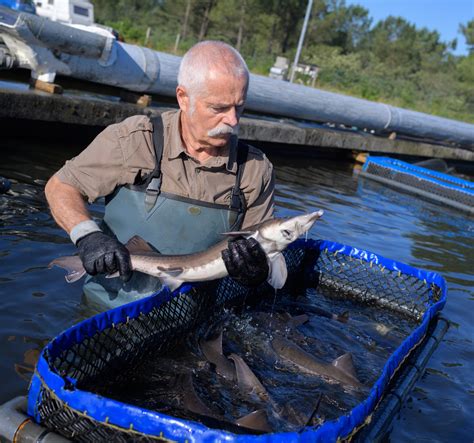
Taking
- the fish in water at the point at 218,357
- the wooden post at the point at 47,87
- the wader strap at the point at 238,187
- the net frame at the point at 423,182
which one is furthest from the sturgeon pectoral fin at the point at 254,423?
the net frame at the point at 423,182

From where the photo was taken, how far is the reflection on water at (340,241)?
371 centimetres

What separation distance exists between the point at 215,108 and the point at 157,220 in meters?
0.76

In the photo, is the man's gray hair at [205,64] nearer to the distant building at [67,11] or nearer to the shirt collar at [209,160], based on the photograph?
the shirt collar at [209,160]

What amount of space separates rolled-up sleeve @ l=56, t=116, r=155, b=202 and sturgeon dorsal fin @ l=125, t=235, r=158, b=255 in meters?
0.35

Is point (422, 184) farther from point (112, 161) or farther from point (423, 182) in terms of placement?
point (112, 161)

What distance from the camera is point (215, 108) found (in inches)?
131

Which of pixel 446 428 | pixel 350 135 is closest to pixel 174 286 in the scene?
pixel 446 428

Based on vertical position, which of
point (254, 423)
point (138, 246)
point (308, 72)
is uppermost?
point (308, 72)

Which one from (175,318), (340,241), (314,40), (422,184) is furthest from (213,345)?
(314,40)

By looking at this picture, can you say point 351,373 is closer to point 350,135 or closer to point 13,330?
point 13,330

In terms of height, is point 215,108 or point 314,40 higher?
point 314,40

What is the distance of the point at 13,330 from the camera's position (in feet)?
12.5

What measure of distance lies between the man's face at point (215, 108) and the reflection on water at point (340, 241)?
5.59 ft

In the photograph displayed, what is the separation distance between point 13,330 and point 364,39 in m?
97.9
